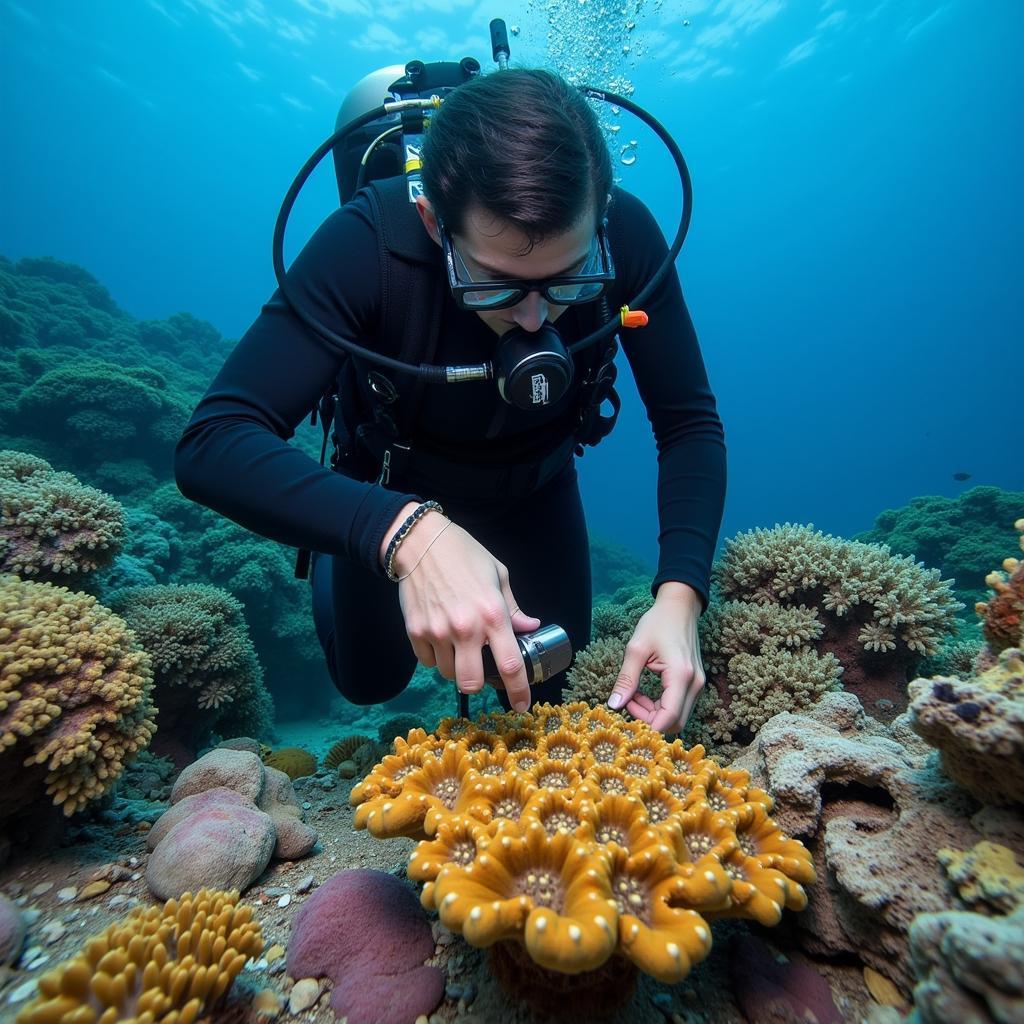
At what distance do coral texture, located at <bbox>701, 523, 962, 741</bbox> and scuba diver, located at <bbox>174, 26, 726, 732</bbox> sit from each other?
895 millimetres

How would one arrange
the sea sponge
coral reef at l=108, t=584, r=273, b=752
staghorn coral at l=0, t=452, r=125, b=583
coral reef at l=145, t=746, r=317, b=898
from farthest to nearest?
coral reef at l=108, t=584, r=273, b=752 < the sea sponge < staghorn coral at l=0, t=452, r=125, b=583 < coral reef at l=145, t=746, r=317, b=898

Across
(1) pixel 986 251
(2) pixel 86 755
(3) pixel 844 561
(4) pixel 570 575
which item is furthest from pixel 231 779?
(1) pixel 986 251

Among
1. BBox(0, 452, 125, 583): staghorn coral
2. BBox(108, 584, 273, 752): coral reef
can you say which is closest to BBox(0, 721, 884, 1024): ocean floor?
BBox(108, 584, 273, 752): coral reef

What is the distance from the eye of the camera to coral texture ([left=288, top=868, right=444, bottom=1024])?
1.44 m

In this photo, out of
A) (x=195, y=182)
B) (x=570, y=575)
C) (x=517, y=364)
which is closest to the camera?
(x=517, y=364)

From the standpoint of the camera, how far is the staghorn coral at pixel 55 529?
377 centimetres

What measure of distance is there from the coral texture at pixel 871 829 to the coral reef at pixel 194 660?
4.51 meters

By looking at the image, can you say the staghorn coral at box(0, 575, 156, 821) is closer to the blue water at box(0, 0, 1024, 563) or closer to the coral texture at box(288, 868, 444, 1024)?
the coral texture at box(288, 868, 444, 1024)

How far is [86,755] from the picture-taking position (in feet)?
7.27

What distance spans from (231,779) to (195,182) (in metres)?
124

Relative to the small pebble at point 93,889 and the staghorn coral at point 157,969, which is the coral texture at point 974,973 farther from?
the small pebble at point 93,889

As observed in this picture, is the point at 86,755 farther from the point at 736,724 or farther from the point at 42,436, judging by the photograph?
the point at 42,436

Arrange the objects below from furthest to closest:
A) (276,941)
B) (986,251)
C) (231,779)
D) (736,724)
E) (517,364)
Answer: (986,251)
(736,724)
(231,779)
(517,364)
(276,941)

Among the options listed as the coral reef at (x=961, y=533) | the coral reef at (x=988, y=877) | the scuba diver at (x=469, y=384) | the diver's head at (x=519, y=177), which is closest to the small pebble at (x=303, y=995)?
the scuba diver at (x=469, y=384)
